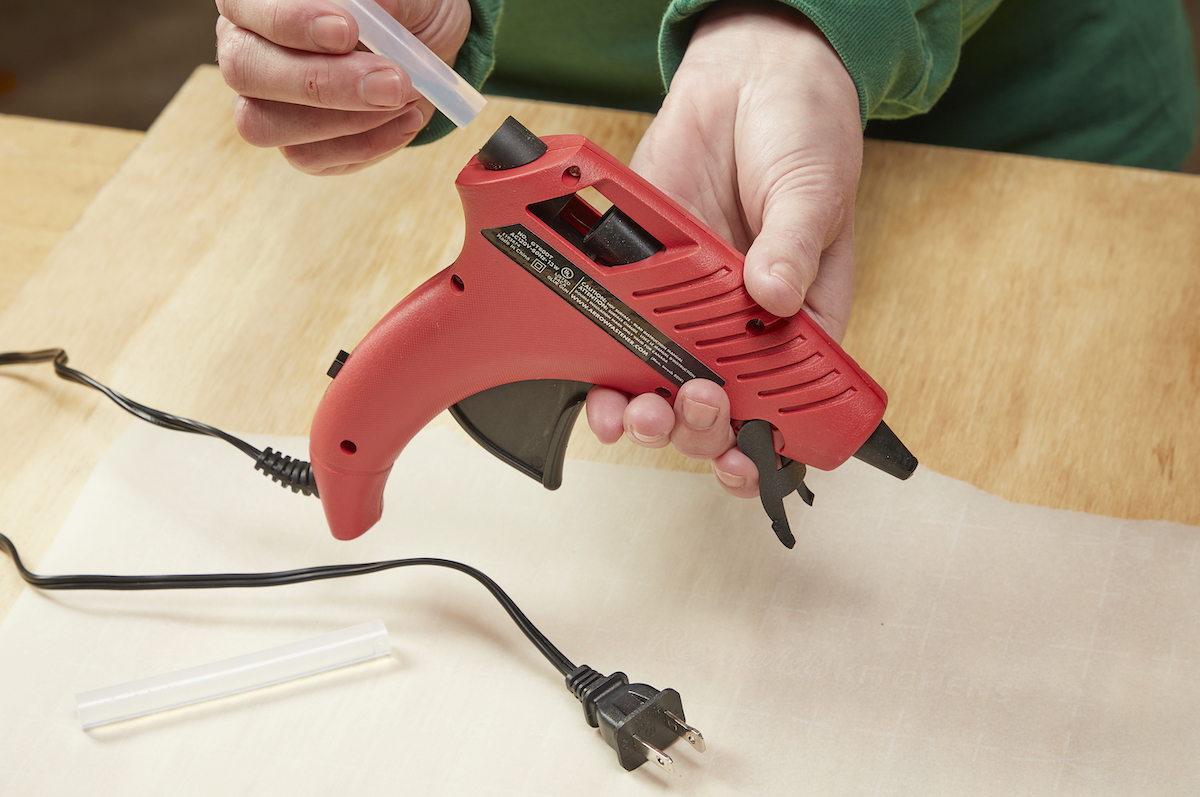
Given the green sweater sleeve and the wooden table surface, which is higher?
the green sweater sleeve

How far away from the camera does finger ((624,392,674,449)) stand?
619 mm

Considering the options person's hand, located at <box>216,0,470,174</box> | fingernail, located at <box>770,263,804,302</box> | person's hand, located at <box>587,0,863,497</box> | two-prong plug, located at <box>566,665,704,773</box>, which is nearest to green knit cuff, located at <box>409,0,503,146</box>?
person's hand, located at <box>216,0,470,174</box>

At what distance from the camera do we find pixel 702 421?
604 mm

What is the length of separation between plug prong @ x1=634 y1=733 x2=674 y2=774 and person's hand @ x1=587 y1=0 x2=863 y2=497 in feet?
0.63

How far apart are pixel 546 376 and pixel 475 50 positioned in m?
0.40

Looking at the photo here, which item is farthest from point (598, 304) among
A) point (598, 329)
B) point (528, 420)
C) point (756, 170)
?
point (756, 170)

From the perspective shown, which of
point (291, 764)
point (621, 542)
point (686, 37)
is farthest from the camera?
point (686, 37)

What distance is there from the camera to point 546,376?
644 millimetres

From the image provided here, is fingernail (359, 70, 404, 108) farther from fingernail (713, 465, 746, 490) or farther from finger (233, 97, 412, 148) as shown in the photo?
fingernail (713, 465, 746, 490)

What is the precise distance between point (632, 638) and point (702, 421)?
18cm

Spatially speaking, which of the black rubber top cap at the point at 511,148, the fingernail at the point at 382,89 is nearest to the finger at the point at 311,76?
the fingernail at the point at 382,89

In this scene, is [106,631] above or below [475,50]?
below

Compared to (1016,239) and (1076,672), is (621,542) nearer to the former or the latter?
(1076,672)

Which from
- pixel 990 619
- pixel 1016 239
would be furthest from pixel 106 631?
pixel 1016 239
